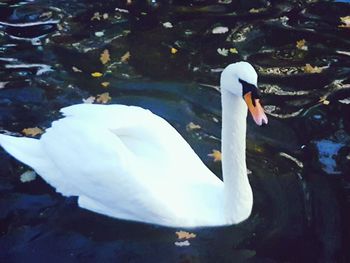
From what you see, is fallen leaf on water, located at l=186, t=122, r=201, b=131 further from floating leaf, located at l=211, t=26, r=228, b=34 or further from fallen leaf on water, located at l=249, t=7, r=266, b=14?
fallen leaf on water, located at l=249, t=7, r=266, b=14

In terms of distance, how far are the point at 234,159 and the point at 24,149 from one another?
188 centimetres

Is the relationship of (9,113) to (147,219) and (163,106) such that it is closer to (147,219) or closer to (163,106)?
(163,106)

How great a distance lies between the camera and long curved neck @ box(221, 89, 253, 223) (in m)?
5.34

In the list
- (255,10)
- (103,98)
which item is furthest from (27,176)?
(255,10)

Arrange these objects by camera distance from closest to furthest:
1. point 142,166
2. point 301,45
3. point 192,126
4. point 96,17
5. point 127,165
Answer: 1. point 127,165
2. point 142,166
3. point 192,126
4. point 301,45
5. point 96,17

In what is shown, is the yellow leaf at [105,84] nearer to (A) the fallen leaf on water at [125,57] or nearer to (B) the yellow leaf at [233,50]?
(A) the fallen leaf on water at [125,57]

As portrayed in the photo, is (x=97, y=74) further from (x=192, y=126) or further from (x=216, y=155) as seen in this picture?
(x=216, y=155)

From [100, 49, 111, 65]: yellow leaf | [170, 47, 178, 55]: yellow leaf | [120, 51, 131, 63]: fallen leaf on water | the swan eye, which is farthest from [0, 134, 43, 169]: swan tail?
[170, 47, 178, 55]: yellow leaf

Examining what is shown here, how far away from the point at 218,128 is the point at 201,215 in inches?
63.2

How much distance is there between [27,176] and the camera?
645 cm

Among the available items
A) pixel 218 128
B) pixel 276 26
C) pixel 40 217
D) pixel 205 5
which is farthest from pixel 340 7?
pixel 40 217

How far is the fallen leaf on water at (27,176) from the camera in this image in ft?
21.0

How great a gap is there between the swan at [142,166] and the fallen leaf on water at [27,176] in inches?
11.3

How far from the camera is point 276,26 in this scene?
9.30 m
